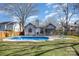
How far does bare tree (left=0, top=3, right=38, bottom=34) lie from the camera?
228 cm

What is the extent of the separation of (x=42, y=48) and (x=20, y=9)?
0.42 m

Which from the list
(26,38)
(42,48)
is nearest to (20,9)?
(26,38)

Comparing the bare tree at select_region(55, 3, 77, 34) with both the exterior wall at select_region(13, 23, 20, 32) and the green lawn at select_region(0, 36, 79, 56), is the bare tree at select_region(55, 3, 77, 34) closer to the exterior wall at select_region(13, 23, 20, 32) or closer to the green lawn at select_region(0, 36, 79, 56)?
the green lawn at select_region(0, 36, 79, 56)

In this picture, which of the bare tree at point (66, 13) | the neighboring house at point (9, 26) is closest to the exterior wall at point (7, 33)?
the neighboring house at point (9, 26)

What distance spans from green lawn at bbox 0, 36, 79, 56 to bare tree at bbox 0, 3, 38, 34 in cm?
17

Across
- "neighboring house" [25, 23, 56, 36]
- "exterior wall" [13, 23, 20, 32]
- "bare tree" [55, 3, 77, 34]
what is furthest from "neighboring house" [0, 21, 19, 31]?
"bare tree" [55, 3, 77, 34]

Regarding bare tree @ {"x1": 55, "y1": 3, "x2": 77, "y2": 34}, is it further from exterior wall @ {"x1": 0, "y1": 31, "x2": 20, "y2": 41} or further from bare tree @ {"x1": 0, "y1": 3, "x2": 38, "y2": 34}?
exterior wall @ {"x1": 0, "y1": 31, "x2": 20, "y2": 41}

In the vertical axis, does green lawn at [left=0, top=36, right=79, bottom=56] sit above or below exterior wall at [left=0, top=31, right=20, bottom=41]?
below

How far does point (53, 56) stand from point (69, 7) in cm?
48

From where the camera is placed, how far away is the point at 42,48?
2266 mm

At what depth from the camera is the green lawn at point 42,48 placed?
2.25m

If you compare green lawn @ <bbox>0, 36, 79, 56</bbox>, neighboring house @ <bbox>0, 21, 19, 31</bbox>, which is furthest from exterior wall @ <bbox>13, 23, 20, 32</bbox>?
green lawn @ <bbox>0, 36, 79, 56</bbox>

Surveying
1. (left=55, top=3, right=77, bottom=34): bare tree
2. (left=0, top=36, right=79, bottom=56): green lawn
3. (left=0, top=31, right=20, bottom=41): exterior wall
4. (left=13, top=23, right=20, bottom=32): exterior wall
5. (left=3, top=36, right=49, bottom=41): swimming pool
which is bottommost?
(left=0, top=36, right=79, bottom=56): green lawn

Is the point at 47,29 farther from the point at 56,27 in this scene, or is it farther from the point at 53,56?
the point at 53,56
